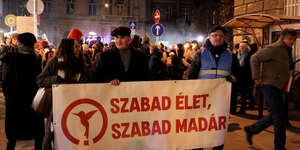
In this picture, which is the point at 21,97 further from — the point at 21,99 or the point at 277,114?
the point at 277,114

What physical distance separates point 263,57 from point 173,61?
22.0 ft

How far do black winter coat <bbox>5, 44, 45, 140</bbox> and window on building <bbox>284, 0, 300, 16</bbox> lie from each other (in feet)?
26.2

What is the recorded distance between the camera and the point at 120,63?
4.16 meters

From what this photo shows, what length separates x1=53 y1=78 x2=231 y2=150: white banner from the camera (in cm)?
370

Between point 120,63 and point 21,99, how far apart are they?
1.82m

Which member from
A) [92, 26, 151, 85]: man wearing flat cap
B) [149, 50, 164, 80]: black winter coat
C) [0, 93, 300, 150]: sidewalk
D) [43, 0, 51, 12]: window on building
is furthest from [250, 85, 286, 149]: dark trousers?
[43, 0, 51, 12]: window on building

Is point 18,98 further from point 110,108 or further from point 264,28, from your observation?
point 264,28

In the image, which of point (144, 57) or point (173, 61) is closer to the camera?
point (144, 57)

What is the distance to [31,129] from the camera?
16.3 ft

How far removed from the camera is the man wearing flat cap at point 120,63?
4145 mm

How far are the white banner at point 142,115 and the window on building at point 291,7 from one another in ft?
22.0

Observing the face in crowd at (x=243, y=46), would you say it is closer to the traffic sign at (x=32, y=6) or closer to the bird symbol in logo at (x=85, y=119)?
the bird symbol in logo at (x=85, y=119)

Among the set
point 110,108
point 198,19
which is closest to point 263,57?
point 110,108

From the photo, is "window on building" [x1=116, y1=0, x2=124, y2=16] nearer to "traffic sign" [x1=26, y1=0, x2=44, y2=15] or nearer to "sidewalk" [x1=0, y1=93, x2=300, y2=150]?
"traffic sign" [x1=26, y1=0, x2=44, y2=15]
